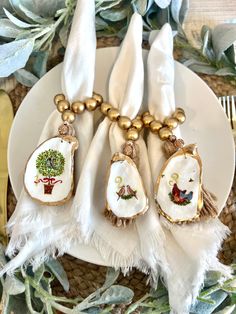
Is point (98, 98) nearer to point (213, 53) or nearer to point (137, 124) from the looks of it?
point (137, 124)

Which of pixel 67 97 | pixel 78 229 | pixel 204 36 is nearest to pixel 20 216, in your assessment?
pixel 78 229

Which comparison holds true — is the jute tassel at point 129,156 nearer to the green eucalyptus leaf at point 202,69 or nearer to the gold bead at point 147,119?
the gold bead at point 147,119

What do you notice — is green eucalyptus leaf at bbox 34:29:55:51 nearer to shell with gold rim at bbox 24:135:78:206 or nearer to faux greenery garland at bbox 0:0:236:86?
faux greenery garland at bbox 0:0:236:86

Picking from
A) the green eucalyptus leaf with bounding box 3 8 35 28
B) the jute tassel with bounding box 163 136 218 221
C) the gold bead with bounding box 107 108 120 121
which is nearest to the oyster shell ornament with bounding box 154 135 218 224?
the jute tassel with bounding box 163 136 218 221

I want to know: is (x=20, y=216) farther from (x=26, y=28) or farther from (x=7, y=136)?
(x=26, y=28)

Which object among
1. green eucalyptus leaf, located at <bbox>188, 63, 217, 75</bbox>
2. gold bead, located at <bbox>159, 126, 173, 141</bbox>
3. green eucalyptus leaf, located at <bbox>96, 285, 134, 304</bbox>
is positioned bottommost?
green eucalyptus leaf, located at <bbox>96, 285, 134, 304</bbox>


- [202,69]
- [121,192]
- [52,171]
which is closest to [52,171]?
[52,171]
